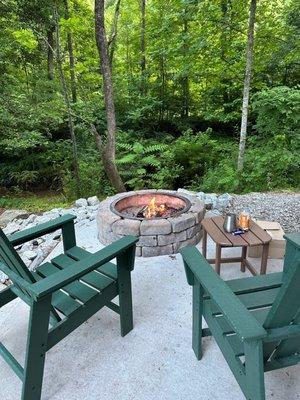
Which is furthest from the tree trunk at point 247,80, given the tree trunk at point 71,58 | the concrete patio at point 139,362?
the concrete patio at point 139,362

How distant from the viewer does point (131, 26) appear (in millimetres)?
9156

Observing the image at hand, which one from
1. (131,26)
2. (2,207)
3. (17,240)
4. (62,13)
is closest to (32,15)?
(62,13)

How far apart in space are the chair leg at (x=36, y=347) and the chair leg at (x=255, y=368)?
2.93ft

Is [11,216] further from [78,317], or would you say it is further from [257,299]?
[257,299]

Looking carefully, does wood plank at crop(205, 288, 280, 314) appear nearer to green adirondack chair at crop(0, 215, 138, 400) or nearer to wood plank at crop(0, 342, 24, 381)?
green adirondack chair at crop(0, 215, 138, 400)

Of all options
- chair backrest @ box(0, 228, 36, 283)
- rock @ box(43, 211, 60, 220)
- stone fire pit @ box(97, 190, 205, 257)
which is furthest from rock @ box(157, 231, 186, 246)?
rock @ box(43, 211, 60, 220)

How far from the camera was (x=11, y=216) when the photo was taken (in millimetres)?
4527

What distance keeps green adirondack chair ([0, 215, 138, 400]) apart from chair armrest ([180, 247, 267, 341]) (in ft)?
1.29

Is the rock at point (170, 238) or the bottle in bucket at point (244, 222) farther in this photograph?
the rock at point (170, 238)

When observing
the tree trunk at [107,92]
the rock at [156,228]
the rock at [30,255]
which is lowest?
the rock at [30,255]

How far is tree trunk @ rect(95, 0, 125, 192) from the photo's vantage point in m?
4.06

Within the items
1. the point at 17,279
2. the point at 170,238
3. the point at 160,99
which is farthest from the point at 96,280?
the point at 160,99

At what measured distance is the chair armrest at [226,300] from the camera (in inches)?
40.8

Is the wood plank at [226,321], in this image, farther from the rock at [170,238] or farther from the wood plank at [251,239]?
the rock at [170,238]
